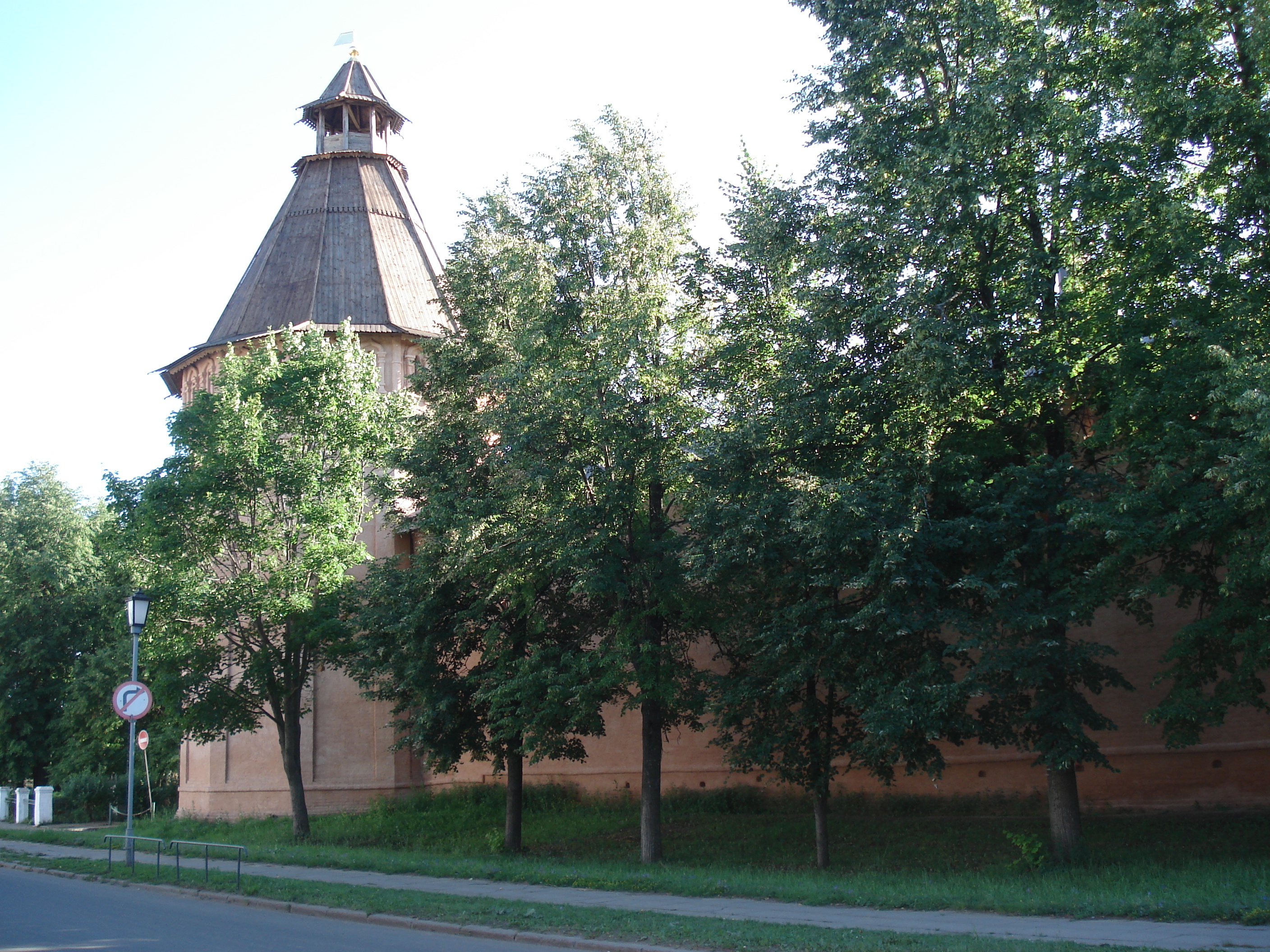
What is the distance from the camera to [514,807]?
21.8m

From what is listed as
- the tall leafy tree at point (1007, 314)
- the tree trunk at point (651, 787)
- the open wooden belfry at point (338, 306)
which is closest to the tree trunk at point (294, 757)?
the open wooden belfry at point (338, 306)

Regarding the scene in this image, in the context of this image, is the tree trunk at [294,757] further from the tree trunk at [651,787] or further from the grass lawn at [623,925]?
the tree trunk at [651,787]

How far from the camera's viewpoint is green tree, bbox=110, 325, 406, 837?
945 inches

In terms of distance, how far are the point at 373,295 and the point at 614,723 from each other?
18.0m

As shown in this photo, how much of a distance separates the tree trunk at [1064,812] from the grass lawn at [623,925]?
6.62 meters

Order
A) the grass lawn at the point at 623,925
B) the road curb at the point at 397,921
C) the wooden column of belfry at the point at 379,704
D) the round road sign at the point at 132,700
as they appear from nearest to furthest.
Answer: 1. the grass lawn at the point at 623,925
2. the road curb at the point at 397,921
3. the round road sign at the point at 132,700
4. the wooden column of belfry at the point at 379,704

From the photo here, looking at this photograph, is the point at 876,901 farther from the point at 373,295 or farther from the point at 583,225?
the point at 373,295

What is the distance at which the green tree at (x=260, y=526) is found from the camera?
24000mm

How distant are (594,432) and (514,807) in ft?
30.7

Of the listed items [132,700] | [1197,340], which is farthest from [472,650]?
[1197,340]

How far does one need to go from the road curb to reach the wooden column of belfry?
8630 mm

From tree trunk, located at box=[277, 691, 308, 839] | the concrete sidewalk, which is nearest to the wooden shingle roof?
tree trunk, located at box=[277, 691, 308, 839]

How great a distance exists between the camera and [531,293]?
18703 millimetres

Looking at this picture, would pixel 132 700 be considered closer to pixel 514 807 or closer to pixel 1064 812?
pixel 514 807
